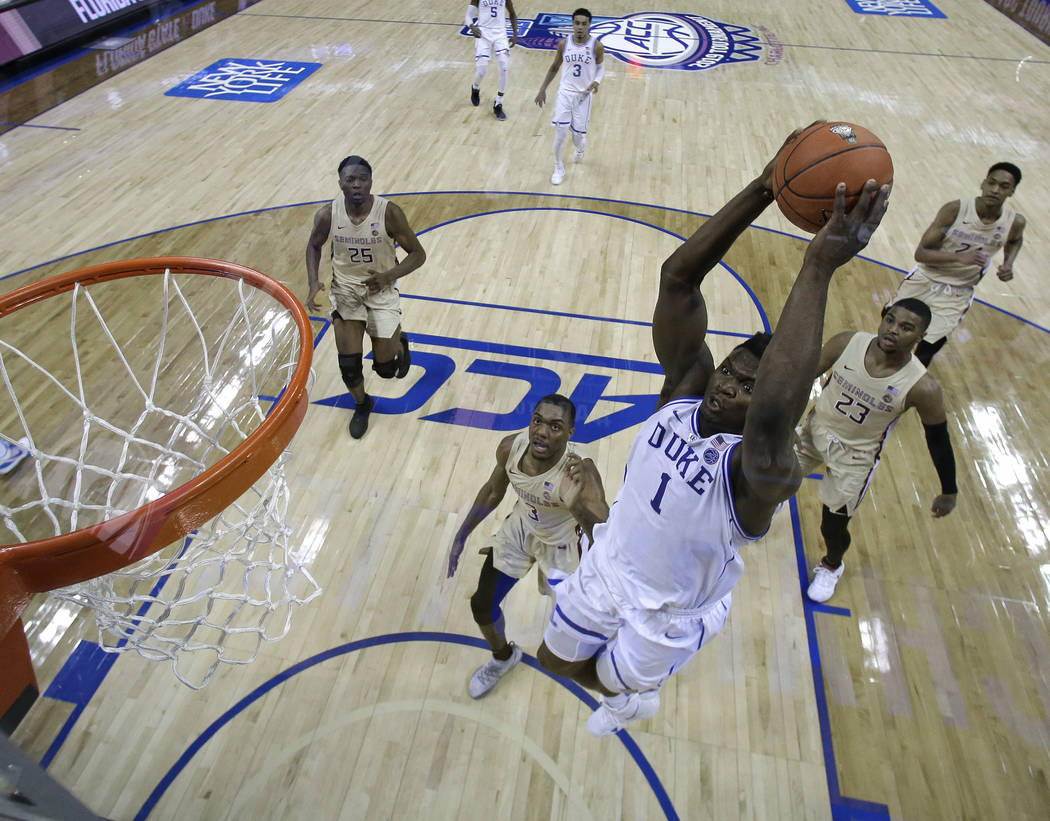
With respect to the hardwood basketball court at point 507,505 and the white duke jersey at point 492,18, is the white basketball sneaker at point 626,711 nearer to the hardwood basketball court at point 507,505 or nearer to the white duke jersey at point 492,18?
the hardwood basketball court at point 507,505

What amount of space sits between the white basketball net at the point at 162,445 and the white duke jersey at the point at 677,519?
4.21 feet

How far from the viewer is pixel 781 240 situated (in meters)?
6.02

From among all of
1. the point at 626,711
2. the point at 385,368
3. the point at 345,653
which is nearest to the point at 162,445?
the point at 385,368

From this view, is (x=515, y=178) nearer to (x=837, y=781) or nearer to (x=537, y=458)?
(x=537, y=458)

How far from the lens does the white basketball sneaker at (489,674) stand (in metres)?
2.87

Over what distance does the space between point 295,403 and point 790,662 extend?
2365 mm

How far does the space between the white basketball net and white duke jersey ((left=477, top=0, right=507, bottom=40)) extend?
15.8ft

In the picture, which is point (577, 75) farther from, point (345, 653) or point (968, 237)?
point (345, 653)

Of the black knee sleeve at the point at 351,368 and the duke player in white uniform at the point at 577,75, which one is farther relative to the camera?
the duke player in white uniform at the point at 577,75

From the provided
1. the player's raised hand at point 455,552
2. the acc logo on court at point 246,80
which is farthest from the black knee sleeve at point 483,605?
the acc logo on court at point 246,80

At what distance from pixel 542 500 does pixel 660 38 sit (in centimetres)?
1053

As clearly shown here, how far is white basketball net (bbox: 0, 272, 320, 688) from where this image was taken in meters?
2.72

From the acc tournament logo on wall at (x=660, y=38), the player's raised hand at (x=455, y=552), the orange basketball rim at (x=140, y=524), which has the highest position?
the orange basketball rim at (x=140, y=524)

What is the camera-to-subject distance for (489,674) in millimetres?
2891
